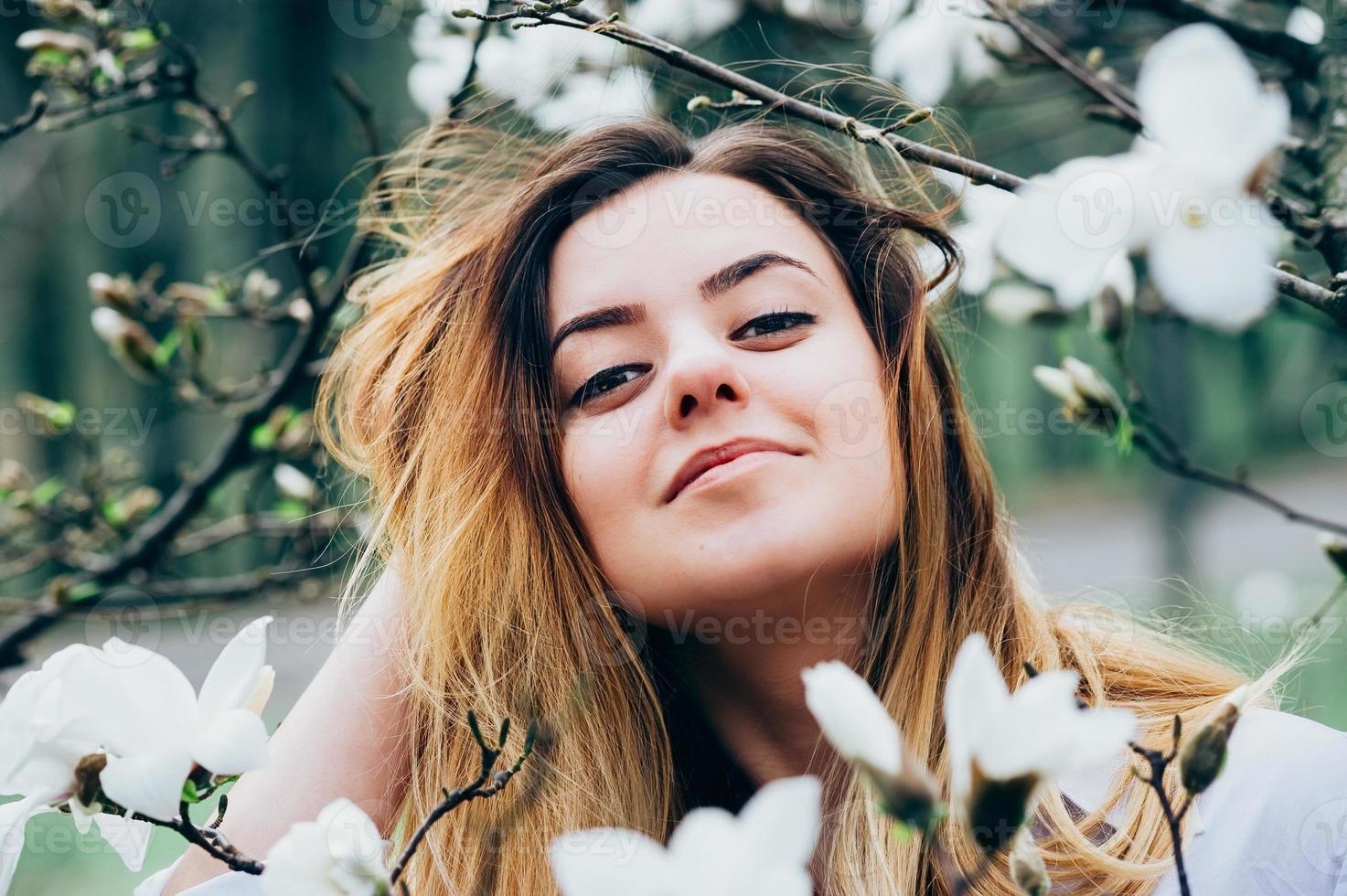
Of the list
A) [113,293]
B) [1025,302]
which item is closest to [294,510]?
[113,293]

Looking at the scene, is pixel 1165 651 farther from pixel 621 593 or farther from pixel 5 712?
pixel 5 712

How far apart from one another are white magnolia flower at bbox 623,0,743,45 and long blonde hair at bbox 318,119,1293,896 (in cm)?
23

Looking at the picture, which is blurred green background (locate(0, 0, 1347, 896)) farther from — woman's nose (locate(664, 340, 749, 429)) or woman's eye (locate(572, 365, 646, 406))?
woman's nose (locate(664, 340, 749, 429))

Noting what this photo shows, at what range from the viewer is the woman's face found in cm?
92

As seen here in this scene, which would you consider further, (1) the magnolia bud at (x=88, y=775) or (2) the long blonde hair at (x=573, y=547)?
(2) the long blonde hair at (x=573, y=547)

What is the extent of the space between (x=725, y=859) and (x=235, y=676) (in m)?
0.35

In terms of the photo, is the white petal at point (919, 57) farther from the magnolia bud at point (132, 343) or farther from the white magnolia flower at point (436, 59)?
the magnolia bud at point (132, 343)

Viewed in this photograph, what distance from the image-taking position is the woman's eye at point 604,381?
1025 millimetres

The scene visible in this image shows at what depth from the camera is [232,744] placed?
61 centimetres

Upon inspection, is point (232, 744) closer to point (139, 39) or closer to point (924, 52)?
point (139, 39)

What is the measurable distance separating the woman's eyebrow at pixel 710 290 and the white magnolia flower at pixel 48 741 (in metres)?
0.52

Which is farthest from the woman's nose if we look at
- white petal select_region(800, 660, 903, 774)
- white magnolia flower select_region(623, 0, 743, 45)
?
white magnolia flower select_region(623, 0, 743, 45)

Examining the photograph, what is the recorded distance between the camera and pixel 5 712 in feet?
2.09

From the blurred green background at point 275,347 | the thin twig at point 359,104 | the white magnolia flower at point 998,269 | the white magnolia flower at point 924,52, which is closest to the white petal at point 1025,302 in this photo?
the white magnolia flower at point 998,269
